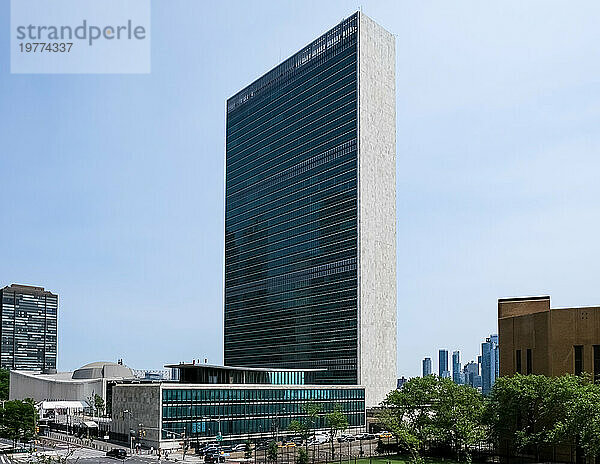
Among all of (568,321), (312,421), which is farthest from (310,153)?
(568,321)

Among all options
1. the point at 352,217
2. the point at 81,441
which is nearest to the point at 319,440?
the point at 81,441

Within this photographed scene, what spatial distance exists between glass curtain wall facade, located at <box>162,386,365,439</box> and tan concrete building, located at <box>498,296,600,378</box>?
140 feet

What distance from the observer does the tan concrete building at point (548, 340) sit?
101688 millimetres

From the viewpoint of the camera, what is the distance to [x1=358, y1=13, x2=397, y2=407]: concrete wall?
579 feet

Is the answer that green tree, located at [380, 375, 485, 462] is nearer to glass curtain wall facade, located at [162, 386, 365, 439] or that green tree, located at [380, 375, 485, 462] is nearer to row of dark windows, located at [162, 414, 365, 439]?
row of dark windows, located at [162, 414, 365, 439]

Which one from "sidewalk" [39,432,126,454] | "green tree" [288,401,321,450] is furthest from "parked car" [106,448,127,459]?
"green tree" [288,401,321,450]

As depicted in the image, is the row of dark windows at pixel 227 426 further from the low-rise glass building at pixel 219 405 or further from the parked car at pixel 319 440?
the parked car at pixel 319 440

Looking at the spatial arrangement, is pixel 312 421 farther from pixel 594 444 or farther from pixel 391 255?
pixel 594 444

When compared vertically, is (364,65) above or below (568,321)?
above

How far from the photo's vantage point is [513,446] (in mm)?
104562

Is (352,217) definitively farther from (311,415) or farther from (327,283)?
(311,415)

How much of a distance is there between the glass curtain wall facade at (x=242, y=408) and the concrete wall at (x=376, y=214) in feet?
71.0

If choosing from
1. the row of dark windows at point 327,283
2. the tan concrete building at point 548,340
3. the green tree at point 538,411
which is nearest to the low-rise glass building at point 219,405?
the row of dark windows at point 327,283

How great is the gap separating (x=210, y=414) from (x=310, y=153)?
8791 centimetres
